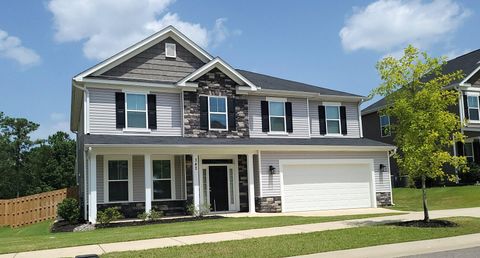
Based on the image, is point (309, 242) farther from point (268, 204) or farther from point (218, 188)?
point (218, 188)

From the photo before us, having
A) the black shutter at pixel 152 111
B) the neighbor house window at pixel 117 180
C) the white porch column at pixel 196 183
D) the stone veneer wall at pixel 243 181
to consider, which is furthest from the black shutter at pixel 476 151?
the neighbor house window at pixel 117 180

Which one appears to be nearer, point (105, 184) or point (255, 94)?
point (105, 184)

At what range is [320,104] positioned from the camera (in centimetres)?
2464

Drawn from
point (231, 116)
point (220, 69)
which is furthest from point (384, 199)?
point (220, 69)

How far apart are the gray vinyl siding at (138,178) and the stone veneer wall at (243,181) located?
4.28 m

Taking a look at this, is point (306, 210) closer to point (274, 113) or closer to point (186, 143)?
point (274, 113)

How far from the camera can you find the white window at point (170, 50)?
71.1ft

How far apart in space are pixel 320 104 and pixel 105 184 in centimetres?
1143

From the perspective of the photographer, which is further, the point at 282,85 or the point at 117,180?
the point at 282,85

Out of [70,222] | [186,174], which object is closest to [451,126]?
[186,174]

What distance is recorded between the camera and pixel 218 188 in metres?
21.4

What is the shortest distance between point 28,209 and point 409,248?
17991 millimetres

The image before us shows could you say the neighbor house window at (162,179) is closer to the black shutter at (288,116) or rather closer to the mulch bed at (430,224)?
the black shutter at (288,116)

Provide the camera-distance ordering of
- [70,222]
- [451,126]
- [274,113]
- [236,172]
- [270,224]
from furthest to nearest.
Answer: [274,113]
[236,172]
[70,222]
[270,224]
[451,126]
